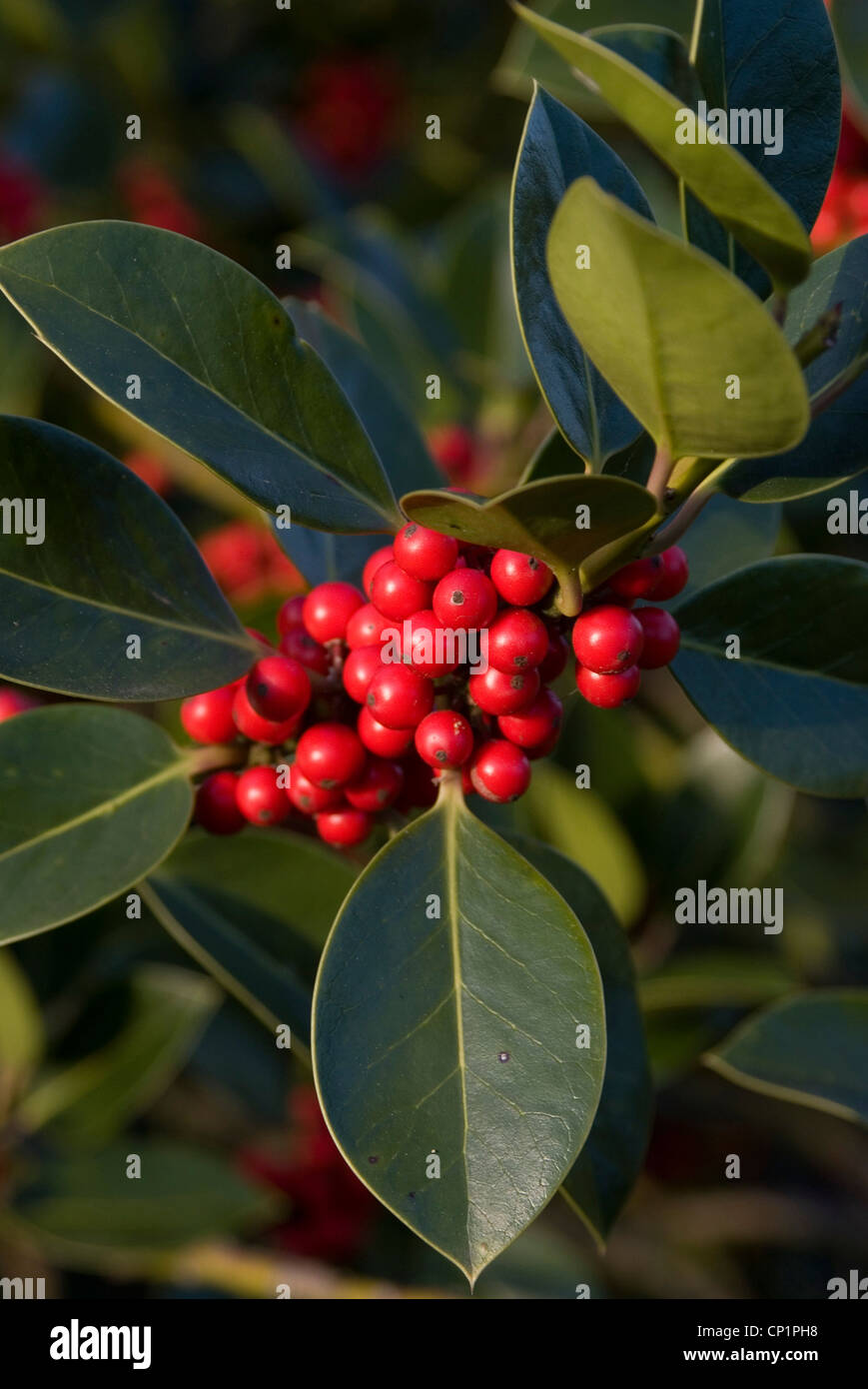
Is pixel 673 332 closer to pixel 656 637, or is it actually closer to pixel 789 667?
pixel 656 637

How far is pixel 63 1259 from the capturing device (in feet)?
6.14

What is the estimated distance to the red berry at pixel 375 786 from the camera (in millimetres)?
1019

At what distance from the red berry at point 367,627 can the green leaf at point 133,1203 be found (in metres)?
1.16

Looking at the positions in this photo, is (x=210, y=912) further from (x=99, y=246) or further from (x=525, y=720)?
(x=99, y=246)

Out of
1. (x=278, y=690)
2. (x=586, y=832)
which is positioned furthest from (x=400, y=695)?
(x=586, y=832)

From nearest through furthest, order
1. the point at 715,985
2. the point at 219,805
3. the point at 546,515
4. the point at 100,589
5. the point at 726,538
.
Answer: the point at 546,515 → the point at 100,589 → the point at 219,805 → the point at 726,538 → the point at 715,985

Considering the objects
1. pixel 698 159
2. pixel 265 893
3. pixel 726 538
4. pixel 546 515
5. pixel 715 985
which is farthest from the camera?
pixel 715 985

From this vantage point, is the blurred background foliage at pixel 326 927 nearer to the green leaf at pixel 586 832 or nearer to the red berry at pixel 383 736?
the green leaf at pixel 586 832

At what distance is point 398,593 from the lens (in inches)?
35.7

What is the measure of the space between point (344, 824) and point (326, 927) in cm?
31

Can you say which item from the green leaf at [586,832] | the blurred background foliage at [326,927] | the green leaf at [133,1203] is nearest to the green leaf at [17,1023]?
the blurred background foliage at [326,927]

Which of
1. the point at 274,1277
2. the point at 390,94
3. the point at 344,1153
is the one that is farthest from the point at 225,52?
the point at 344,1153

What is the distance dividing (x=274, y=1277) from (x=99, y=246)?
1.49m
